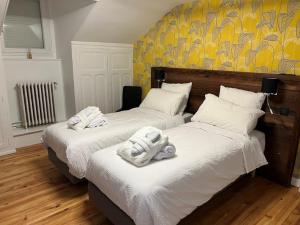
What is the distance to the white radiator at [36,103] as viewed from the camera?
329cm

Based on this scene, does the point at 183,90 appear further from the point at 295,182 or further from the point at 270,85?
the point at 295,182

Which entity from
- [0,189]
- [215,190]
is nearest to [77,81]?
[0,189]

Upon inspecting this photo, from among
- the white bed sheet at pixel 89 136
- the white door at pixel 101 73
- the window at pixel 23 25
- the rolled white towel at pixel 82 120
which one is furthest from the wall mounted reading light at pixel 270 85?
the window at pixel 23 25

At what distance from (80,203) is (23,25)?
285 centimetres

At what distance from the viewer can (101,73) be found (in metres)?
3.79

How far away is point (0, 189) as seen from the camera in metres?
2.31

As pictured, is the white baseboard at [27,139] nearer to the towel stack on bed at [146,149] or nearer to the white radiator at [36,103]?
the white radiator at [36,103]

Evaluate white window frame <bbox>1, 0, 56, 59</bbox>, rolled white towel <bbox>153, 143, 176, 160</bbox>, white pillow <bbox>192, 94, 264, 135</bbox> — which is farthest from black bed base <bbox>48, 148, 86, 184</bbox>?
white window frame <bbox>1, 0, 56, 59</bbox>

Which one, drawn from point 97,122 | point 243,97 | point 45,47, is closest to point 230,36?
point 243,97

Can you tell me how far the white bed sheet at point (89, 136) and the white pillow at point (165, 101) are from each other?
129 mm

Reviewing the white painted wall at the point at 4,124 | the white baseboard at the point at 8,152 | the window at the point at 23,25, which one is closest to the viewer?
the white painted wall at the point at 4,124

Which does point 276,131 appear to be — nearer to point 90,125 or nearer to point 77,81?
point 90,125

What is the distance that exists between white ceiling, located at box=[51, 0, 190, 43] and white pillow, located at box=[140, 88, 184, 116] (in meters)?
1.19

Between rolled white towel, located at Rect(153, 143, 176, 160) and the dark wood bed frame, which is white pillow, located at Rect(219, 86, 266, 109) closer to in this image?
the dark wood bed frame
